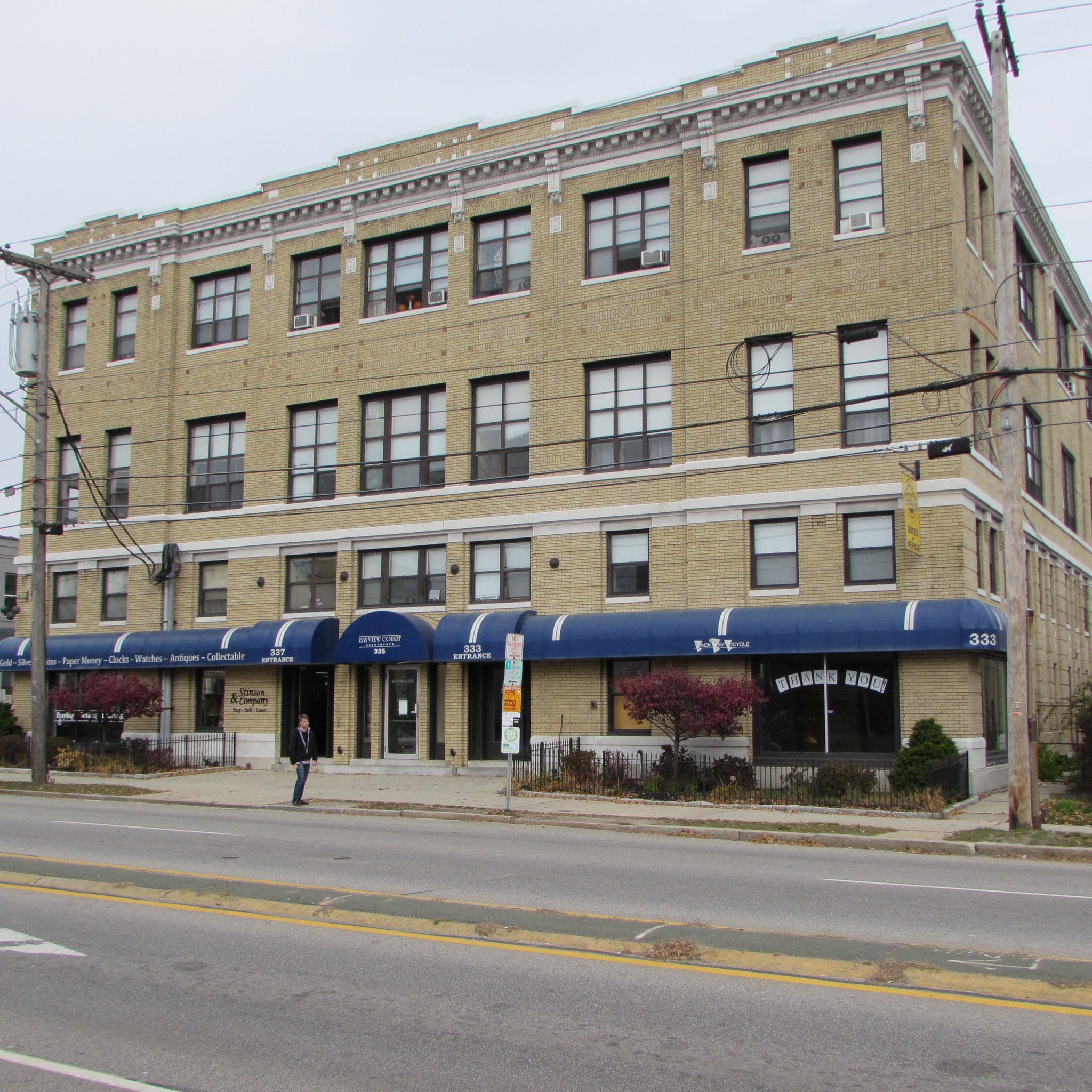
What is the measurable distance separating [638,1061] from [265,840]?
10512mm

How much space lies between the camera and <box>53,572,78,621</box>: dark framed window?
33.6m

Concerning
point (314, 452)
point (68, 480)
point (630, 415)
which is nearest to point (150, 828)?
point (630, 415)

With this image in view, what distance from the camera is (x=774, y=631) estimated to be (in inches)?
860

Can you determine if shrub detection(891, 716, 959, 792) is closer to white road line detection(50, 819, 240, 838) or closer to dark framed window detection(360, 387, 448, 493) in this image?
white road line detection(50, 819, 240, 838)

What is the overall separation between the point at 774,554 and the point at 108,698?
1678 cm

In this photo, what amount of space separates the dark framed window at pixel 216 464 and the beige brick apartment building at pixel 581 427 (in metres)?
0.11

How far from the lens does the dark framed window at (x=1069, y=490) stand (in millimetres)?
34125

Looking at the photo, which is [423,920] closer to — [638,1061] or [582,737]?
[638,1061]

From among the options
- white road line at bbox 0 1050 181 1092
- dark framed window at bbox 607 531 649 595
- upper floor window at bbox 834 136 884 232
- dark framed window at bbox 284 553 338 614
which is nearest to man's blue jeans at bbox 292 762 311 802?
dark framed window at bbox 607 531 649 595

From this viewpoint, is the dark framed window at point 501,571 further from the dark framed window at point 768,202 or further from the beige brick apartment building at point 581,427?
the dark framed window at point 768,202

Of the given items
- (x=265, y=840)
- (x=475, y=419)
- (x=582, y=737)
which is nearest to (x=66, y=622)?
(x=475, y=419)

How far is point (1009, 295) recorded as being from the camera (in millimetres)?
16594

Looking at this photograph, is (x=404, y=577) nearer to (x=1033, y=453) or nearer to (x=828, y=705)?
(x=828, y=705)

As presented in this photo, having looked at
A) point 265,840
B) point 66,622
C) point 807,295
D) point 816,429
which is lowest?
point 265,840
